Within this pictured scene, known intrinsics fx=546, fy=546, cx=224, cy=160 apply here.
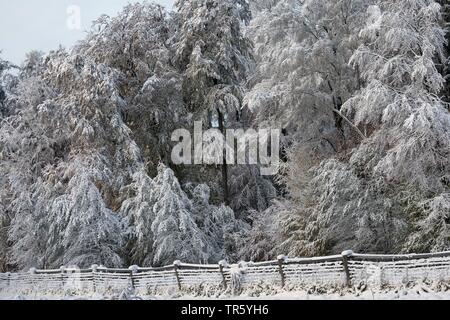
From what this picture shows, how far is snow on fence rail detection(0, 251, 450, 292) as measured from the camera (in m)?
7.48

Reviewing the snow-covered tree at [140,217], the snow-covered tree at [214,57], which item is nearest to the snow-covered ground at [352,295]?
the snow-covered tree at [140,217]

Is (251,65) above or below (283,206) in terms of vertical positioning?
above

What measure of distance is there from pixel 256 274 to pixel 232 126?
626 centimetres

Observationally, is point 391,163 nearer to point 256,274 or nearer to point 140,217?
point 256,274

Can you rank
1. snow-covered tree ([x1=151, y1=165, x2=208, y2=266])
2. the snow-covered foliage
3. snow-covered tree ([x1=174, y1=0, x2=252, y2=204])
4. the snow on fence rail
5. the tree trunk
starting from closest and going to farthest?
the snow on fence rail < the snow-covered foliage < snow-covered tree ([x1=151, y1=165, x2=208, y2=266]) < snow-covered tree ([x1=174, y1=0, x2=252, y2=204]) < the tree trunk

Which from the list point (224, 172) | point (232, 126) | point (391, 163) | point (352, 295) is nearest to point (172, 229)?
point (224, 172)

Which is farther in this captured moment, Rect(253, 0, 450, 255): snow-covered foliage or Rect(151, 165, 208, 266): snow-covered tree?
Rect(151, 165, 208, 266): snow-covered tree

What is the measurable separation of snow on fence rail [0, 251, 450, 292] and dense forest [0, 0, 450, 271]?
140 cm

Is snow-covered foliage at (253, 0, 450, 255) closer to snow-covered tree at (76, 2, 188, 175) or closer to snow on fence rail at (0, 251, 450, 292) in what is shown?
snow on fence rail at (0, 251, 450, 292)

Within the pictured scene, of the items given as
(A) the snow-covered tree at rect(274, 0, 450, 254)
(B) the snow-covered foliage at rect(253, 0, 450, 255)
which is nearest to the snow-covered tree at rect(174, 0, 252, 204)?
A: (B) the snow-covered foliage at rect(253, 0, 450, 255)
